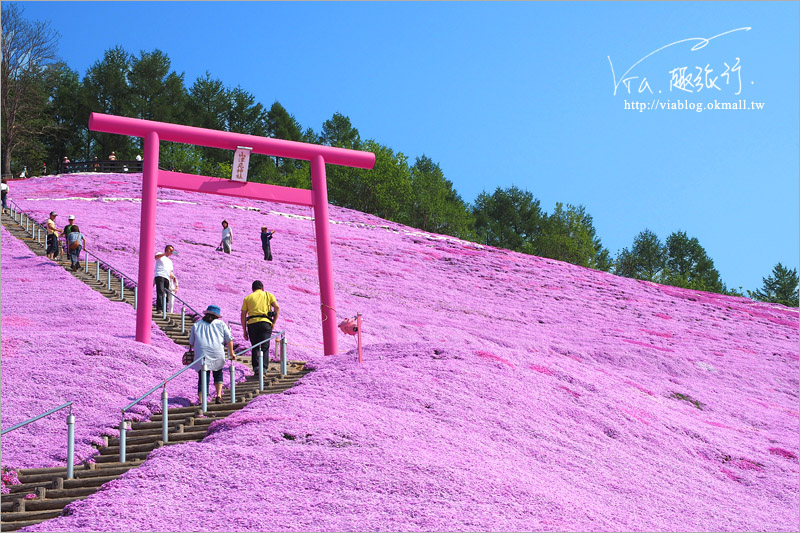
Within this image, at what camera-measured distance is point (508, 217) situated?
103 meters

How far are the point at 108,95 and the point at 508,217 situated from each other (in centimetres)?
4503

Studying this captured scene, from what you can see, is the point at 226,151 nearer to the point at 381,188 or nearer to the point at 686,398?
the point at 381,188

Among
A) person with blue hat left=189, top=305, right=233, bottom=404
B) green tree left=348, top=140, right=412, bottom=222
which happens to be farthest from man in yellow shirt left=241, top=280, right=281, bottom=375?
green tree left=348, top=140, right=412, bottom=222

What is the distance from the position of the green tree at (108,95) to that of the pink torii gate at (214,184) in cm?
6445

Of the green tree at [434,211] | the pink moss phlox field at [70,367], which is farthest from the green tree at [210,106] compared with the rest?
the pink moss phlox field at [70,367]

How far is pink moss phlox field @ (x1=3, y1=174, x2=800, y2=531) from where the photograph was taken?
1070 cm

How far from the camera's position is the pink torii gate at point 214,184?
19.9m

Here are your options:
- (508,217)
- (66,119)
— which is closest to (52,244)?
(66,119)

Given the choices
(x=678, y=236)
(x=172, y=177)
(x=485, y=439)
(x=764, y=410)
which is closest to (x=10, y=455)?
(x=485, y=439)

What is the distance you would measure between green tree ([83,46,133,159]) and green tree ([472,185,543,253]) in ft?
127

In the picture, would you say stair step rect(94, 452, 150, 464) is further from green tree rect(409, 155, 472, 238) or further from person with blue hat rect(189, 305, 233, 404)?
green tree rect(409, 155, 472, 238)

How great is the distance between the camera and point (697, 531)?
12.1 m

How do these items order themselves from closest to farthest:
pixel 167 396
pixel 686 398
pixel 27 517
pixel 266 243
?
1. pixel 27 517
2. pixel 167 396
3. pixel 686 398
4. pixel 266 243

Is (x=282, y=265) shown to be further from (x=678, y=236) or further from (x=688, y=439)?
(x=678, y=236)
